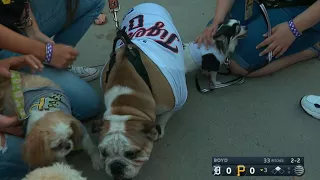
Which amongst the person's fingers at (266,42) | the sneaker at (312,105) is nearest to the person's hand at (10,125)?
the person's fingers at (266,42)

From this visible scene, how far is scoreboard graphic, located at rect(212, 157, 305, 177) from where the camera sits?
207 cm

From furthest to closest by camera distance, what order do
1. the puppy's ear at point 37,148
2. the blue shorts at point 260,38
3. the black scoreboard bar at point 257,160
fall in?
the blue shorts at point 260,38
the black scoreboard bar at point 257,160
the puppy's ear at point 37,148

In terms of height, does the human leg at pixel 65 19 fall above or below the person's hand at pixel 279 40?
above

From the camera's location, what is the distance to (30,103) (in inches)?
81.9

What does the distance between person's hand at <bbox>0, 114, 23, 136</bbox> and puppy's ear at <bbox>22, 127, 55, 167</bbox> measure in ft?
0.68

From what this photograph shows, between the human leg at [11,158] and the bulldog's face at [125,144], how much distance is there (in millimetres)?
469

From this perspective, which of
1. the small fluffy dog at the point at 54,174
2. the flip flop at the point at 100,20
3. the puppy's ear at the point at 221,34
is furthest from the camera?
the flip flop at the point at 100,20

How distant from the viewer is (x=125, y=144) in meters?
1.84

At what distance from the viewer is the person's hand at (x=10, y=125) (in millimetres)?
2000

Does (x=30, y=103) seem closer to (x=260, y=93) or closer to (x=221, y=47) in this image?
(x=221, y=47)

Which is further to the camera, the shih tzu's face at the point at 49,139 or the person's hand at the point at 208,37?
the person's hand at the point at 208,37

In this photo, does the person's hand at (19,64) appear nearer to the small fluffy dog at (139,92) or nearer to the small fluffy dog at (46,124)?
the small fluffy dog at (46,124)

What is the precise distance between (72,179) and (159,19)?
1.26m

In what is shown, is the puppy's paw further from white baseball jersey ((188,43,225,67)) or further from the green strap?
white baseball jersey ((188,43,225,67))
